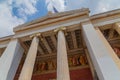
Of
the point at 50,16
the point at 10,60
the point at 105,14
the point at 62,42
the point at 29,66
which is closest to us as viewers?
the point at 29,66

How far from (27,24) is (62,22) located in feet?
11.1

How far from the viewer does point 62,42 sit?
11.8 meters

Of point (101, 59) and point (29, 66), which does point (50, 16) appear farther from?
point (101, 59)

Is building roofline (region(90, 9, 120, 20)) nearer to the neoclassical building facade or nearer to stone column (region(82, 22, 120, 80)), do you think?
the neoclassical building facade

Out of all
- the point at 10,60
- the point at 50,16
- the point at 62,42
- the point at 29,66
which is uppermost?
the point at 50,16

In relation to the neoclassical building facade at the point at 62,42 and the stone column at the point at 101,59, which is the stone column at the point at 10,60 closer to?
the neoclassical building facade at the point at 62,42

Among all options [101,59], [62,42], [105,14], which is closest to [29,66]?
[62,42]

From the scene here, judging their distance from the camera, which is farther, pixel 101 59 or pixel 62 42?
pixel 62 42

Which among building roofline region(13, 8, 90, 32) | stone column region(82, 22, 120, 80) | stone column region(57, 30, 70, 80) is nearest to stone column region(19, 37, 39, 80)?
stone column region(57, 30, 70, 80)

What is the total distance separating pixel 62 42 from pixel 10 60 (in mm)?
3949

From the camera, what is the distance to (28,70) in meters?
10.1

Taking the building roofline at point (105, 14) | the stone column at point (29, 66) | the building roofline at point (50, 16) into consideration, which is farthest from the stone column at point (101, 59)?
the stone column at point (29, 66)

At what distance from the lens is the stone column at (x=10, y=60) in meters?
11.1

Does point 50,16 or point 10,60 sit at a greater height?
point 50,16
